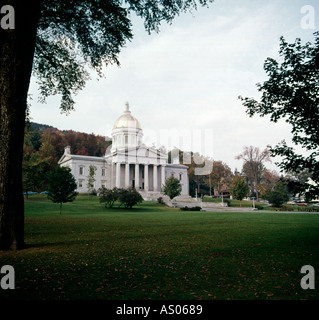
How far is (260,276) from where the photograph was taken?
249 inches

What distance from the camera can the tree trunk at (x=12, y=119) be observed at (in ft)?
27.0

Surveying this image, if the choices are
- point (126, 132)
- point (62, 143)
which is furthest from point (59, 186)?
point (62, 143)

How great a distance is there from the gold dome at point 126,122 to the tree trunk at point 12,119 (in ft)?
201

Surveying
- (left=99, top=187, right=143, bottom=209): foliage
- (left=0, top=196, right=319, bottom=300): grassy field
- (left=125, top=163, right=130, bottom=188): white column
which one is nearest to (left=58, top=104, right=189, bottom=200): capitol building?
(left=125, top=163, right=130, bottom=188): white column

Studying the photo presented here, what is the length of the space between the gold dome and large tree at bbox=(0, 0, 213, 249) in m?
54.1

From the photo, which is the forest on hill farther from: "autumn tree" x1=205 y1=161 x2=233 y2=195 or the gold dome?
the gold dome

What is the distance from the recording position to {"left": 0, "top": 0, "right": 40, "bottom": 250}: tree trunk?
8.24 meters

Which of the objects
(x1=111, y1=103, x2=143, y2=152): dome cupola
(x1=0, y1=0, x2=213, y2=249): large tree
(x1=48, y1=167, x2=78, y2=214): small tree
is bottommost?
(x1=48, y1=167, x2=78, y2=214): small tree

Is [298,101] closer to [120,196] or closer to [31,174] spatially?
[120,196]

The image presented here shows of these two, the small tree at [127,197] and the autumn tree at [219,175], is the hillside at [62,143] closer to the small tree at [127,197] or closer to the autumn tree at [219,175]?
the autumn tree at [219,175]

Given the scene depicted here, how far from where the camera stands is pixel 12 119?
8.30 metres

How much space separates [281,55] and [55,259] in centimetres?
989
